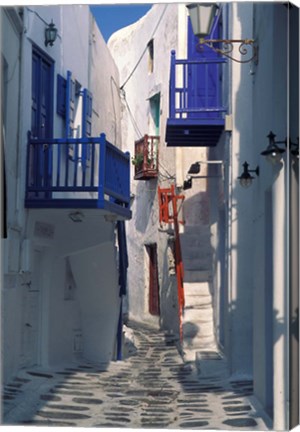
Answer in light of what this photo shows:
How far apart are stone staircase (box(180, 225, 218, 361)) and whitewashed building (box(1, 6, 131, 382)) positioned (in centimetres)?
117

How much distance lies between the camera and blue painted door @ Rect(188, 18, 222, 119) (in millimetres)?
8758

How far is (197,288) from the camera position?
32.8 feet

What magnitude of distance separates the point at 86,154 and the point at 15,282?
4.61 feet

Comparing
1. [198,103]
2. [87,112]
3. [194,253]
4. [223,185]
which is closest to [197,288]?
[194,253]

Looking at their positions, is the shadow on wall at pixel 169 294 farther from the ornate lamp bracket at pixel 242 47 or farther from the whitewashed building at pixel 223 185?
the ornate lamp bracket at pixel 242 47

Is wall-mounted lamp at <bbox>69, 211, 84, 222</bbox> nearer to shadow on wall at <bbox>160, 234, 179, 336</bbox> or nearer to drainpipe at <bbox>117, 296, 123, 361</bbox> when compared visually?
drainpipe at <bbox>117, 296, 123, 361</bbox>

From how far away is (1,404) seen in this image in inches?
220

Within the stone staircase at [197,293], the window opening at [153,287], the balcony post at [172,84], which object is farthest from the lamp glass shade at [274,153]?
the window opening at [153,287]

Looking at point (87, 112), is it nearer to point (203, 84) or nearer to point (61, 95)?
point (61, 95)

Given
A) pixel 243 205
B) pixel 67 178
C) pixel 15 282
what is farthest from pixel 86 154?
pixel 243 205

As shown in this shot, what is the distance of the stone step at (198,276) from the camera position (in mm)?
10062

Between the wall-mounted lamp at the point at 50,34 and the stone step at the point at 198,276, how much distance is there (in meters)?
3.83

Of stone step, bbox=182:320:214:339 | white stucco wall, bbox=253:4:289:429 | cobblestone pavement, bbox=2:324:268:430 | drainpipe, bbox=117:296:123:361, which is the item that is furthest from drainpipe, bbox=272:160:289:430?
drainpipe, bbox=117:296:123:361

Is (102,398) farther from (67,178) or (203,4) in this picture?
(203,4)
